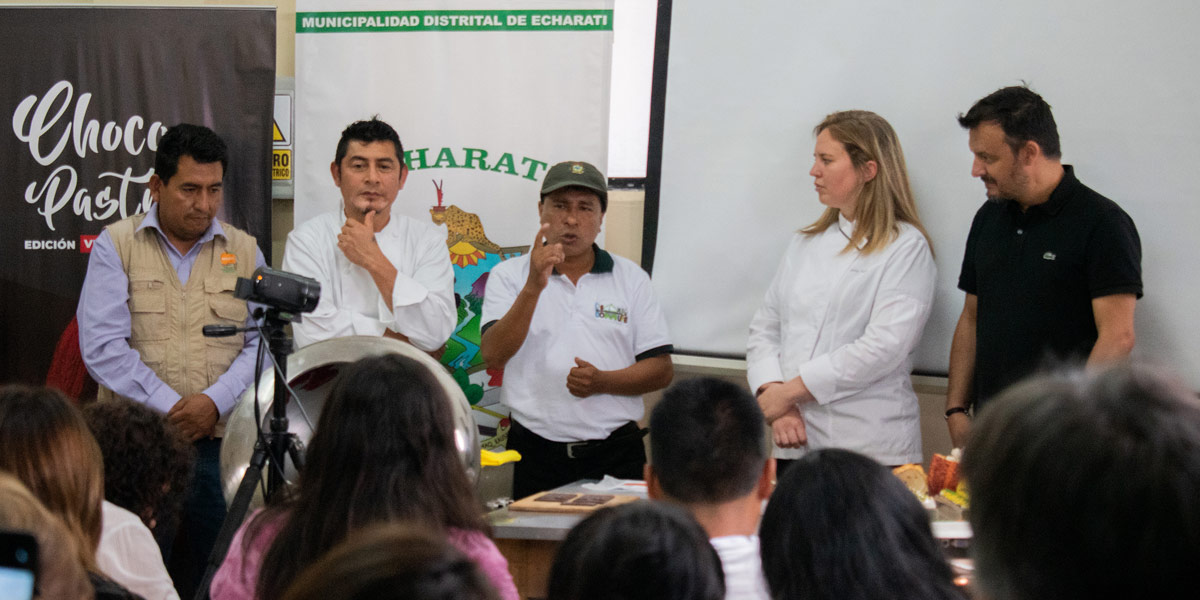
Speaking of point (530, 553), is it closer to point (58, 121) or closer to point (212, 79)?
point (212, 79)

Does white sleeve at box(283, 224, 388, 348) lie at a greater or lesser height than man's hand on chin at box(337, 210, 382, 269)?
lesser

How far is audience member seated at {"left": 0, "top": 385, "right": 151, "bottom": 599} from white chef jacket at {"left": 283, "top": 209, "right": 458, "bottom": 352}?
4.71ft

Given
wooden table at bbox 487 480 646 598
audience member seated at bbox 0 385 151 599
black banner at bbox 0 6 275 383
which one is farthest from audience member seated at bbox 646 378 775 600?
black banner at bbox 0 6 275 383

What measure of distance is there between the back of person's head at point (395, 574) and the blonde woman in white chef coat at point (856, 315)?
2.50 m

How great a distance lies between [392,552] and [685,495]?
3.58ft

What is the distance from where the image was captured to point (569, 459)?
3369 millimetres

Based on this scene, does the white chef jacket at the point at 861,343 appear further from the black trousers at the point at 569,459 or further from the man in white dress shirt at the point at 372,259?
the man in white dress shirt at the point at 372,259

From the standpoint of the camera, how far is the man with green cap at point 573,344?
337cm

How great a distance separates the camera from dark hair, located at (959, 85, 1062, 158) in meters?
2.96

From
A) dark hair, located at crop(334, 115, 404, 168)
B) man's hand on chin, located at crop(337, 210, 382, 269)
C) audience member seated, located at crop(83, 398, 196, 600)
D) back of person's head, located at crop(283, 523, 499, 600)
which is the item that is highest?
dark hair, located at crop(334, 115, 404, 168)

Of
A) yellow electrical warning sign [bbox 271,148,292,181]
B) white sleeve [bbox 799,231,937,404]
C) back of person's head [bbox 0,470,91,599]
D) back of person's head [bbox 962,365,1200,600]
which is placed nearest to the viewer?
back of person's head [bbox 962,365,1200,600]

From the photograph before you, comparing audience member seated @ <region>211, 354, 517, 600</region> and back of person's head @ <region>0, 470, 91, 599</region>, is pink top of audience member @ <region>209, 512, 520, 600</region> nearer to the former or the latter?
audience member seated @ <region>211, 354, 517, 600</region>

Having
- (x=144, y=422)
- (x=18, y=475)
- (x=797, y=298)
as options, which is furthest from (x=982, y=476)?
(x=797, y=298)

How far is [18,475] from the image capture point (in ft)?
5.47
